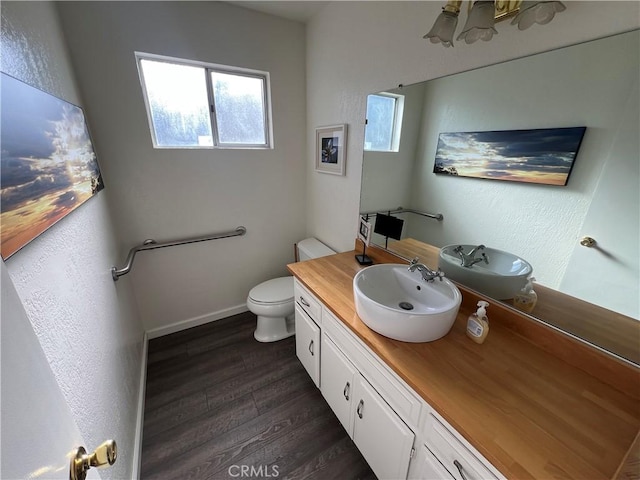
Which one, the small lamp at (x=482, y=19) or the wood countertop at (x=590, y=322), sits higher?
the small lamp at (x=482, y=19)

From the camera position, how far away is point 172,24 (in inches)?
62.4

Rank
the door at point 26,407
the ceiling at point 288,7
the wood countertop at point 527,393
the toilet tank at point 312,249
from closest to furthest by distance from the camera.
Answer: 1. the door at point 26,407
2. the wood countertop at point 527,393
3. the ceiling at point 288,7
4. the toilet tank at point 312,249

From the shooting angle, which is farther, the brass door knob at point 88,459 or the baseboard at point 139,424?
the baseboard at point 139,424

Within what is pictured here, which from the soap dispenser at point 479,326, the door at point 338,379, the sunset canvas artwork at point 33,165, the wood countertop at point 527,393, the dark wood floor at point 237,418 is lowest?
the dark wood floor at point 237,418

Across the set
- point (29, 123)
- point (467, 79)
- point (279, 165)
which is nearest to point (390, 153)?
point (467, 79)

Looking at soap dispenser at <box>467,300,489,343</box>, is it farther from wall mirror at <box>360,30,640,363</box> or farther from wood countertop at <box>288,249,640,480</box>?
wall mirror at <box>360,30,640,363</box>

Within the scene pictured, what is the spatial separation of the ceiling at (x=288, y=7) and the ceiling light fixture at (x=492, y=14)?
1121 mm

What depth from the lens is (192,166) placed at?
188cm

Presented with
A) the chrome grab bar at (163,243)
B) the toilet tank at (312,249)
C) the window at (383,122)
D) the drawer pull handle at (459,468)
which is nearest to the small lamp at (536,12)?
the window at (383,122)

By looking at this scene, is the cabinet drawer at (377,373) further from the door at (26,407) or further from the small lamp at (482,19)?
the small lamp at (482,19)

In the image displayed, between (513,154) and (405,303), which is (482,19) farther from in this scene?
(405,303)

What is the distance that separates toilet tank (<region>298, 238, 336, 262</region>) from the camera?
6.95 ft

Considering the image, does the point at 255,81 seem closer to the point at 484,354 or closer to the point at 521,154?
the point at 521,154

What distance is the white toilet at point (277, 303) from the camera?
1.99 m
